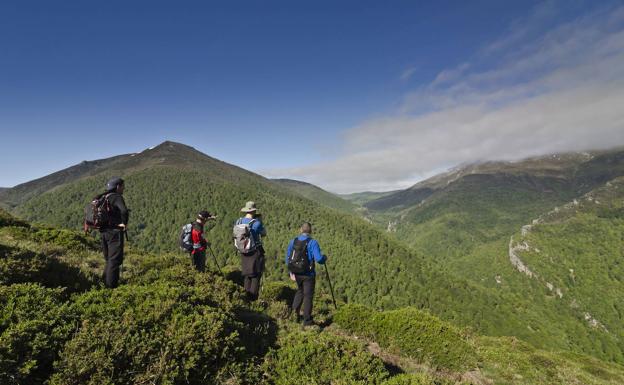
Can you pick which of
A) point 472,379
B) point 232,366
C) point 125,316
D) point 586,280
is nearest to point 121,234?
point 125,316

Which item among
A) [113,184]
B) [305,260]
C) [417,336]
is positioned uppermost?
[113,184]

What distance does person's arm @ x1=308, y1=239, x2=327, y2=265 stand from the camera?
9742 millimetres

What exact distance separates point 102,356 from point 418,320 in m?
9.88

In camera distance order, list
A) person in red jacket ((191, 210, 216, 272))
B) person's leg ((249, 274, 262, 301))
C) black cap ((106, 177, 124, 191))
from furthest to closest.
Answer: person in red jacket ((191, 210, 216, 272)), person's leg ((249, 274, 262, 301)), black cap ((106, 177, 124, 191))

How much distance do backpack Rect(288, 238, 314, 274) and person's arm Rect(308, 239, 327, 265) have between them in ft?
0.42

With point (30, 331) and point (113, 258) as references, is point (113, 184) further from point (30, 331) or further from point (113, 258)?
point (30, 331)

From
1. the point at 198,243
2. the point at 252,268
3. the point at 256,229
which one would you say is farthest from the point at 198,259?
the point at 256,229

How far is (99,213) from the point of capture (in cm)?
837

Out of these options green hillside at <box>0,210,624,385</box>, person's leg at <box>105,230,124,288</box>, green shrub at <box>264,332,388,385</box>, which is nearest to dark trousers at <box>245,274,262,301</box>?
green hillside at <box>0,210,624,385</box>

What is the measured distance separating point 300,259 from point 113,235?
5257mm

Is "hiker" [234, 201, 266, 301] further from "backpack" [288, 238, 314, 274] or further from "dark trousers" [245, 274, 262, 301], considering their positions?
"backpack" [288, 238, 314, 274]

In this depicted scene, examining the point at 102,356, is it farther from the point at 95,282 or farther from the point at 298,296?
the point at 298,296

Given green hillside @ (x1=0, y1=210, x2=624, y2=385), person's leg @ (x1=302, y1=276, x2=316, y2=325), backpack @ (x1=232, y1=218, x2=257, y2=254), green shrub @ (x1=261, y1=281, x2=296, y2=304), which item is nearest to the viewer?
green hillside @ (x1=0, y1=210, x2=624, y2=385)

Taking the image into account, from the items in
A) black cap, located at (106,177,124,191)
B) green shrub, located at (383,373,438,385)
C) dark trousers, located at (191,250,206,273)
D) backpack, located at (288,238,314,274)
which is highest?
black cap, located at (106,177,124,191)
